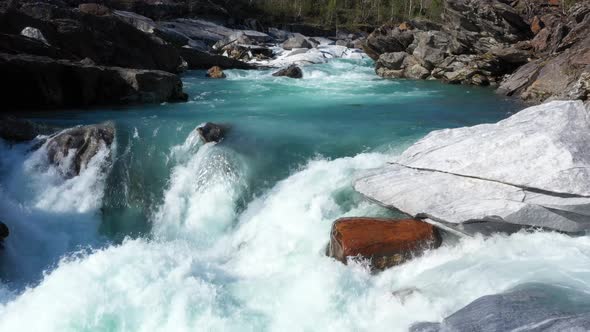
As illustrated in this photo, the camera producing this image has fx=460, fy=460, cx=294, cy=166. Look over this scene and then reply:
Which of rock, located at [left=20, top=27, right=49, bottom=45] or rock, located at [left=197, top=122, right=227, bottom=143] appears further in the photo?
rock, located at [left=20, top=27, right=49, bottom=45]

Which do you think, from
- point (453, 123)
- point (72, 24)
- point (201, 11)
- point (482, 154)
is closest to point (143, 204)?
point (482, 154)

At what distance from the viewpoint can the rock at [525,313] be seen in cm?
517

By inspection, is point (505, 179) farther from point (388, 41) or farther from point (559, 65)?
point (388, 41)

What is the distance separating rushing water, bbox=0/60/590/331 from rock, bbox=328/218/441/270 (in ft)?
0.62

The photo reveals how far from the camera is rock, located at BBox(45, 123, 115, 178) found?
1141 centimetres

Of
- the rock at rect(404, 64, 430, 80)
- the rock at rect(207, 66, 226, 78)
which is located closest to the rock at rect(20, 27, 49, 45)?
the rock at rect(207, 66, 226, 78)

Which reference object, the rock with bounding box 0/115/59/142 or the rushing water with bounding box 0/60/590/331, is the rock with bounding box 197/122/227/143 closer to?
the rushing water with bounding box 0/60/590/331

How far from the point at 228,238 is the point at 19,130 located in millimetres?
6629

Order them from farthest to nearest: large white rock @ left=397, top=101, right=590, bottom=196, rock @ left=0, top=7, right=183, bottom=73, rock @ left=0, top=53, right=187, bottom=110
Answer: rock @ left=0, top=7, right=183, bottom=73 → rock @ left=0, top=53, right=187, bottom=110 → large white rock @ left=397, top=101, right=590, bottom=196

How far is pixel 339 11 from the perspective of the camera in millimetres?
87500

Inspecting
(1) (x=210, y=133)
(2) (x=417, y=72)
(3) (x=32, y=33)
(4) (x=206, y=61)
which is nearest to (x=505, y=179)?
A: (1) (x=210, y=133)

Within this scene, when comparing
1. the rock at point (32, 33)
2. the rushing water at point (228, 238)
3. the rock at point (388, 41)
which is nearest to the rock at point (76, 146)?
the rushing water at point (228, 238)

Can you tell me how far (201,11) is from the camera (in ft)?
212

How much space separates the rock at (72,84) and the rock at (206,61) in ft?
55.8
